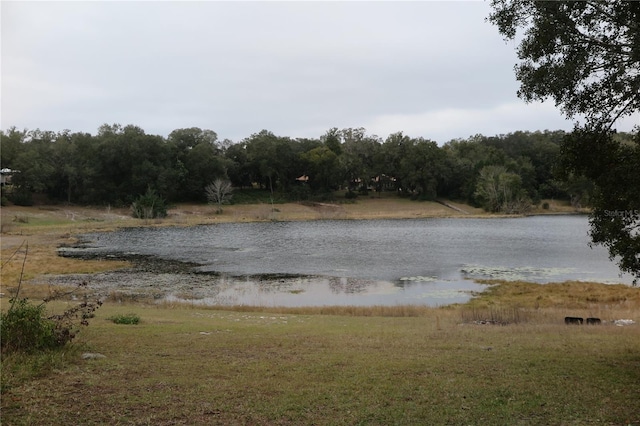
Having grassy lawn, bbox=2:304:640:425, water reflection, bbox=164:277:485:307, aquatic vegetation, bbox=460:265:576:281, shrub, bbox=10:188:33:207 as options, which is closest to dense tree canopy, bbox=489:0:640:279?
grassy lawn, bbox=2:304:640:425

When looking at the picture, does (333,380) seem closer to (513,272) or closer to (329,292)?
(329,292)

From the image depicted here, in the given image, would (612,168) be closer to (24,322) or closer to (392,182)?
(24,322)

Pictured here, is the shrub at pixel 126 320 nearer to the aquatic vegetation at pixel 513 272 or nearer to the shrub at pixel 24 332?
the shrub at pixel 24 332

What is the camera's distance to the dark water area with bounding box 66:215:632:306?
2986 cm

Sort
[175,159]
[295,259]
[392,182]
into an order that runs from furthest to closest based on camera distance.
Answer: [392,182], [175,159], [295,259]

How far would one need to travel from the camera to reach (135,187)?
Answer: 104500mm

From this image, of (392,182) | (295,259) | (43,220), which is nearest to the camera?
(295,259)

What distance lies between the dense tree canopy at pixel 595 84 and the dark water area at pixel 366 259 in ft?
56.8

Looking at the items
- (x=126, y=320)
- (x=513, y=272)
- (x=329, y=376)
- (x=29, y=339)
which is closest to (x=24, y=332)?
(x=29, y=339)

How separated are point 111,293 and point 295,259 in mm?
19210

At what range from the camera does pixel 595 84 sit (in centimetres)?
912

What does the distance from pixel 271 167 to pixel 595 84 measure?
363ft

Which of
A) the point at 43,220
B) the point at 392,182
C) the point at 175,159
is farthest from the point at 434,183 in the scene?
the point at 43,220

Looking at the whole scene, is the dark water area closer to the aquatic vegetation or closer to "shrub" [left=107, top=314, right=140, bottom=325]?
the aquatic vegetation
